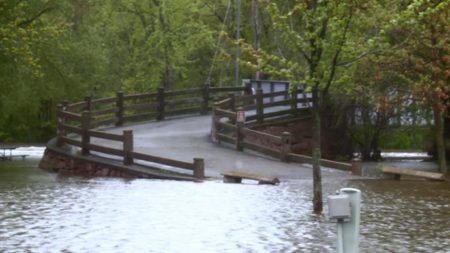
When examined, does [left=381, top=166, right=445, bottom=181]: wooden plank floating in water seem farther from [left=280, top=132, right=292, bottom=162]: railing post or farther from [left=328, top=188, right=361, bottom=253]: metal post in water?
[left=328, top=188, right=361, bottom=253]: metal post in water

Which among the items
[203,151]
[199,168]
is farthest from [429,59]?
[199,168]

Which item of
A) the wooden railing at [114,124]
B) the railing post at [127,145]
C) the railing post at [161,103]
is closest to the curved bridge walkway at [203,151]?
the wooden railing at [114,124]

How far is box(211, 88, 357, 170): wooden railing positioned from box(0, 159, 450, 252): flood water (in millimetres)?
4668

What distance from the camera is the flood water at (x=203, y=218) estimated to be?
1329 cm

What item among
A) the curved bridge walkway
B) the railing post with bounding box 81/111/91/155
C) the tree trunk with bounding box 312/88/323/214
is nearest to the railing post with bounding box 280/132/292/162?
the curved bridge walkway

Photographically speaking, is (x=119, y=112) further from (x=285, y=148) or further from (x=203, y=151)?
(x=285, y=148)

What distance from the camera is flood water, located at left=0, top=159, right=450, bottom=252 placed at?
13.3 meters

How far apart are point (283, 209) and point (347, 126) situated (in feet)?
67.0

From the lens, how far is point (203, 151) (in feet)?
97.9

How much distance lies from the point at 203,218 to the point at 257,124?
18.0m

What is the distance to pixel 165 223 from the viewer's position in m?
15.6

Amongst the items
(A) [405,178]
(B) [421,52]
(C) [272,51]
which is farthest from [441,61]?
(C) [272,51]

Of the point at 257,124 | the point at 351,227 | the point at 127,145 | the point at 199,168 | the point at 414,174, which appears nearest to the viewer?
the point at 351,227

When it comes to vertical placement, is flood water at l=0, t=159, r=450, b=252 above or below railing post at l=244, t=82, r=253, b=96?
below
